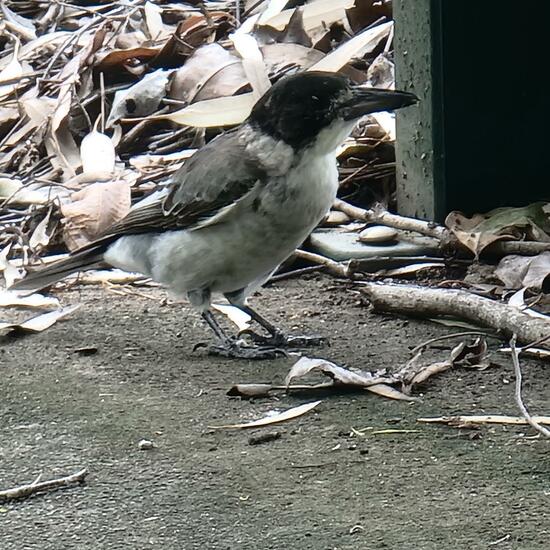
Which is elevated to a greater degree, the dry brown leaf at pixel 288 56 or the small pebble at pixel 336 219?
the dry brown leaf at pixel 288 56

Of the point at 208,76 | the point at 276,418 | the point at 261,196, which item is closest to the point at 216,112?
the point at 208,76

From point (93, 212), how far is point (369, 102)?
5.83 feet

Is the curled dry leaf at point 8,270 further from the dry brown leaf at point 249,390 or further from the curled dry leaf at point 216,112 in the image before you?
the dry brown leaf at point 249,390

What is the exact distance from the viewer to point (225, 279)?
15.0ft

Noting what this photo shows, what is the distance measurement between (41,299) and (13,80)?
8.45 ft

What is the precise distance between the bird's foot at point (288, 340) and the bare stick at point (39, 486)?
52.1 inches

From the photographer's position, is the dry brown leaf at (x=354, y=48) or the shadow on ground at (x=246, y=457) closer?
the shadow on ground at (x=246, y=457)

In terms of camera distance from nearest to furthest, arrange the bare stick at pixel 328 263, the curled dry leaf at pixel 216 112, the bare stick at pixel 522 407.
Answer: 1. the bare stick at pixel 522 407
2. the bare stick at pixel 328 263
3. the curled dry leaf at pixel 216 112

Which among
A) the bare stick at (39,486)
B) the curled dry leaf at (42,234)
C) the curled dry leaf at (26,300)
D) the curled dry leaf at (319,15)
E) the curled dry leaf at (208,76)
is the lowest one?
the curled dry leaf at (26,300)

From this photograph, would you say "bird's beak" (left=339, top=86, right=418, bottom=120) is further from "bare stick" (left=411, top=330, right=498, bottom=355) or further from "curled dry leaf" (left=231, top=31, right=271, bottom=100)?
"curled dry leaf" (left=231, top=31, right=271, bottom=100)

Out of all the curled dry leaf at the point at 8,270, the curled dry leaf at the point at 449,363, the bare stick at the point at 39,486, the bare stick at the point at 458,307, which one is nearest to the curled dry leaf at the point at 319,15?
the curled dry leaf at the point at 8,270

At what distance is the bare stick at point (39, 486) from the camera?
3.19 m

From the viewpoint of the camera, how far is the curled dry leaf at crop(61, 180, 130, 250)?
5.69 m

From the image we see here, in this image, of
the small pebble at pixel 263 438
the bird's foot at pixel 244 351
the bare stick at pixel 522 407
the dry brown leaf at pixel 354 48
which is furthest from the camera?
the dry brown leaf at pixel 354 48
